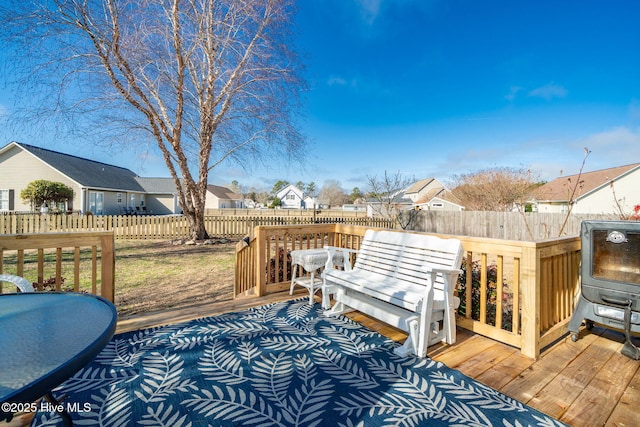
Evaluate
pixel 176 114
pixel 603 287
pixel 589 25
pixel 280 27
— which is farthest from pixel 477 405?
pixel 589 25

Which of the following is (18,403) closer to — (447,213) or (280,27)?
(280,27)

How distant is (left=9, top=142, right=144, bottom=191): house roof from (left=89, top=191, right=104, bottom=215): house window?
0.63 meters

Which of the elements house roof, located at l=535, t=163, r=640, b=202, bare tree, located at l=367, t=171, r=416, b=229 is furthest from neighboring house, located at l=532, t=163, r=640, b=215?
bare tree, located at l=367, t=171, r=416, b=229

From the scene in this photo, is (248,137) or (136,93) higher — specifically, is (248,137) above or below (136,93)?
below

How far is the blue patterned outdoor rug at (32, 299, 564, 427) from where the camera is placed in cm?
160

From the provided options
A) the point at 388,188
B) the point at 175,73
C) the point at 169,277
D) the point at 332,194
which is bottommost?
the point at 169,277

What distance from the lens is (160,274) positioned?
599 cm

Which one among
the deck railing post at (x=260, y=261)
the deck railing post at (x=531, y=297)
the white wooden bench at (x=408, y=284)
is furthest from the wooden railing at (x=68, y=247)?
the deck railing post at (x=531, y=297)

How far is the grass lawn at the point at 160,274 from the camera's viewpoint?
4.48m

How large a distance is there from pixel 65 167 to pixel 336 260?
74.7 feet

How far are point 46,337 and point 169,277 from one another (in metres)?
5.17

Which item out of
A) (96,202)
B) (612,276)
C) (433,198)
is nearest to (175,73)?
(612,276)

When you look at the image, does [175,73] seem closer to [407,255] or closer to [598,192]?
[407,255]

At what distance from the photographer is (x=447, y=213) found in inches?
476
